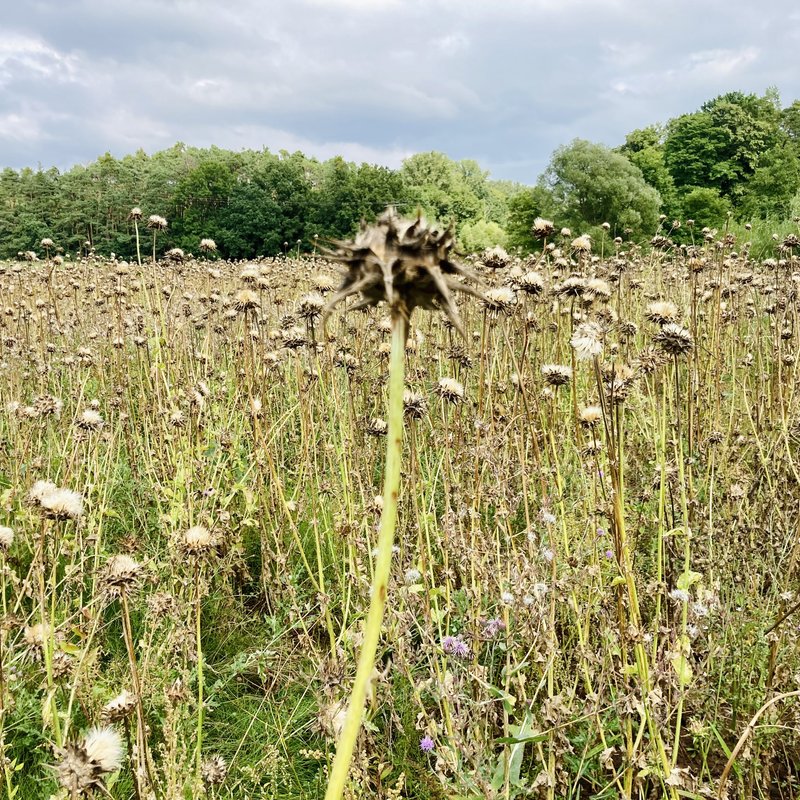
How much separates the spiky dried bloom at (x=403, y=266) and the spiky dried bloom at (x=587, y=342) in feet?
4.80

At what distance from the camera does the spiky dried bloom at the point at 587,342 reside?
2.16m

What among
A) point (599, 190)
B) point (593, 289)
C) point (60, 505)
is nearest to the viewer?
point (60, 505)

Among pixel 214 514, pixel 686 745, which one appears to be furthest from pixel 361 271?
pixel 214 514

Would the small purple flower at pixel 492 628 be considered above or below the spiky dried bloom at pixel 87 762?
below

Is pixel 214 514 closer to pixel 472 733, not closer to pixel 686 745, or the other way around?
pixel 472 733

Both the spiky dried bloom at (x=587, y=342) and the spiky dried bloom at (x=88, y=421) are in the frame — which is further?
the spiky dried bloom at (x=88, y=421)

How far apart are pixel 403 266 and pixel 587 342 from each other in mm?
1588

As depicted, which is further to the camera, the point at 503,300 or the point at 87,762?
the point at 503,300

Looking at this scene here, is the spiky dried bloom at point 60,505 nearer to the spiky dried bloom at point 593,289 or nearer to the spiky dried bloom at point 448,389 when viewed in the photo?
the spiky dried bloom at point 448,389

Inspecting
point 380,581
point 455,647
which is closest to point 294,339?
point 455,647

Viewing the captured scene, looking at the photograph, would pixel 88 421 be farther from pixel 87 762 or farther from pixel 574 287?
pixel 574 287

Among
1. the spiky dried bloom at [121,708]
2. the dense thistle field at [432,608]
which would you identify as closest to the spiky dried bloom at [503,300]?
the dense thistle field at [432,608]

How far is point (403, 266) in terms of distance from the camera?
75 cm

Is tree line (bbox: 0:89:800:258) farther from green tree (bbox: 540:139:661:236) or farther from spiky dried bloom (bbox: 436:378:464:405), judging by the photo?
spiky dried bloom (bbox: 436:378:464:405)
